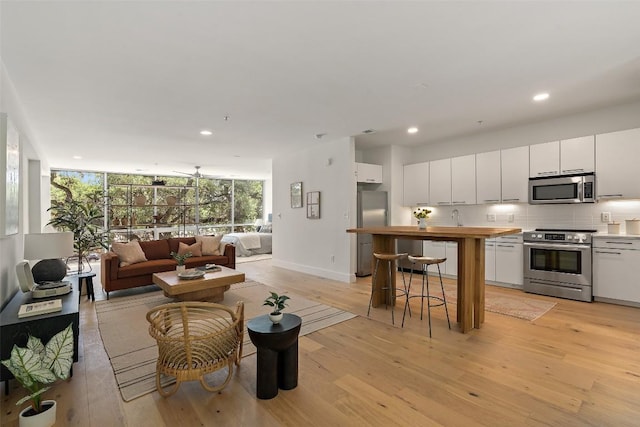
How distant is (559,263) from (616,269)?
0.60m

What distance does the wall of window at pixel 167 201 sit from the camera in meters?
8.95

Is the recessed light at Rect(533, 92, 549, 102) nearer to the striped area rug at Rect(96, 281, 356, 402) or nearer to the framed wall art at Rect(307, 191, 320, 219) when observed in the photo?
the striped area rug at Rect(96, 281, 356, 402)

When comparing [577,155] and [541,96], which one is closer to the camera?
[541,96]

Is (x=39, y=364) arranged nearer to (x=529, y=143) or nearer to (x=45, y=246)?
(x=45, y=246)

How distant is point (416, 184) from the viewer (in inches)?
258

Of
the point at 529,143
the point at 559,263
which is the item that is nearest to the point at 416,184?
the point at 529,143

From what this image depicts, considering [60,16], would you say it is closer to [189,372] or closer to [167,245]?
[189,372]

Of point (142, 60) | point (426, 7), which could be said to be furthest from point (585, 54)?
point (142, 60)

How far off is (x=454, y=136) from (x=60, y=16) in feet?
19.0

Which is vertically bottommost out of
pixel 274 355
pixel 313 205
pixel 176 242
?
pixel 274 355

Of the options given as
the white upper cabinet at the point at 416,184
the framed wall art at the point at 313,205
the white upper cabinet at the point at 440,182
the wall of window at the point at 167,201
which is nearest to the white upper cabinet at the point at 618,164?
the white upper cabinet at the point at 440,182

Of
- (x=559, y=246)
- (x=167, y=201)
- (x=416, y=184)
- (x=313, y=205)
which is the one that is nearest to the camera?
(x=559, y=246)

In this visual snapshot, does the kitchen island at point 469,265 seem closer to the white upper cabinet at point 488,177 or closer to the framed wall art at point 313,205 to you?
the white upper cabinet at point 488,177

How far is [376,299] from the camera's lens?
4207 millimetres
